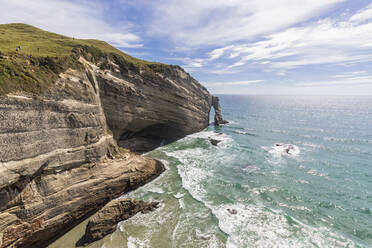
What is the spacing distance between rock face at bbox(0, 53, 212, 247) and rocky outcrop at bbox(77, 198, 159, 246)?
7.98ft

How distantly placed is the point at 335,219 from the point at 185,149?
2285 centimetres

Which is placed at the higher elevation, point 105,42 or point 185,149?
point 105,42

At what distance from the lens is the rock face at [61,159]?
10766 millimetres

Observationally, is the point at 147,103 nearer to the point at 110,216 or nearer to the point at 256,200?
the point at 110,216

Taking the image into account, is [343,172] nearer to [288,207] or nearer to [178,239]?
[288,207]

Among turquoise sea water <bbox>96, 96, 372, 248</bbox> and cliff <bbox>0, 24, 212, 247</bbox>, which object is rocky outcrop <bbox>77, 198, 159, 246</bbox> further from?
cliff <bbox>0, 24, 212, 247</bbox>

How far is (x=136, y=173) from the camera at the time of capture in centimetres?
1973

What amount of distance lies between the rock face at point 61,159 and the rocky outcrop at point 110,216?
2.43 metres

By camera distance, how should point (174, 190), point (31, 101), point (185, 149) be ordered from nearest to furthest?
point (31, 101) < point (174, 190) < point (185, 149)

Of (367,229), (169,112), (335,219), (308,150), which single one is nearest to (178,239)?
(335,219)

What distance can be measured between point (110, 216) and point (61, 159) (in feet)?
20.2

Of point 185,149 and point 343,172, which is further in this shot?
point 185,149

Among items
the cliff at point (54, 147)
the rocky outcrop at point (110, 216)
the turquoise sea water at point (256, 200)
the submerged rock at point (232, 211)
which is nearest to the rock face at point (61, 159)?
the cliff at point (54, 147)

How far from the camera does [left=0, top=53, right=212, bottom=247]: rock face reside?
10766 mm
